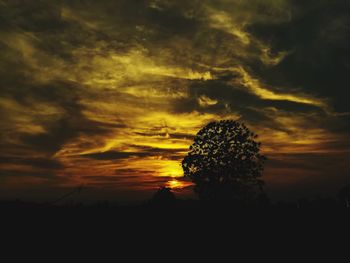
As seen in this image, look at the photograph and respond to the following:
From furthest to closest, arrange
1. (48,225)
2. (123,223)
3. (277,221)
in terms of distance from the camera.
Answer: (277,221), (123,223), (48,225)

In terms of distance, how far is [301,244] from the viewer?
19.4m

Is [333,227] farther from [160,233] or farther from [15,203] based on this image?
[15,203]

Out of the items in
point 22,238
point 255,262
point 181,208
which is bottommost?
point 255,262

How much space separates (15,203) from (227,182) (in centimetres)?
3206

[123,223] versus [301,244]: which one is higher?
[123,223]

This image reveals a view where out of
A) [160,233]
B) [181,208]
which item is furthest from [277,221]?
[160,233]

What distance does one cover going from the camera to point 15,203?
2194 cm

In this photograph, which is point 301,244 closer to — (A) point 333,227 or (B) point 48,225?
(A) point 333,227

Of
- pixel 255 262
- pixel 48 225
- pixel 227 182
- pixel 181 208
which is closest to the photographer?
pixel 255 262

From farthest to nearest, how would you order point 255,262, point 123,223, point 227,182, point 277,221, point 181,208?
point 227,182 → point 181,208 → point 277,221 → point 123,223 → point 255,262

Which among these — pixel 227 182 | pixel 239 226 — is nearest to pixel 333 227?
pixel 239 226

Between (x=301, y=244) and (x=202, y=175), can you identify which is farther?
(x=202, y=175)

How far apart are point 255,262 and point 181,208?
816cm

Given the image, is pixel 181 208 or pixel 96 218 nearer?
pixel 96 218
